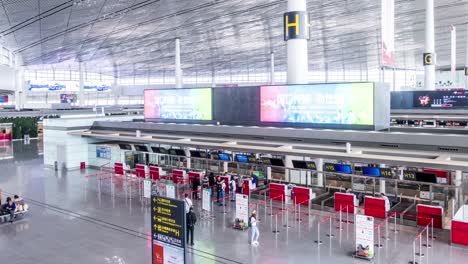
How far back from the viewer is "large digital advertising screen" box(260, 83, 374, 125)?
16172 mm

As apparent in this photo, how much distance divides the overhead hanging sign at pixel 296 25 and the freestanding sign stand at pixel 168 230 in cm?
1134

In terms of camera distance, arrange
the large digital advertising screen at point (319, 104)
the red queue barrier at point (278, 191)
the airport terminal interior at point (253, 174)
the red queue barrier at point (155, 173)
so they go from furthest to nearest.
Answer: the red queue barrier at point (155, 173) < the red queue barrier at point (278, 191) < the large digital advertising screen at point (319, 104) < the airport terminal interior at point (253, 174)

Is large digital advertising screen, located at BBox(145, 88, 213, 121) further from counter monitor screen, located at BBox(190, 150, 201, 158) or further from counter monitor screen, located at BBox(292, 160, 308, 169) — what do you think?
counter monitor screen, located at BBox(292, 160, 308, 169)

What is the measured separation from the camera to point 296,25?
59.0 feet

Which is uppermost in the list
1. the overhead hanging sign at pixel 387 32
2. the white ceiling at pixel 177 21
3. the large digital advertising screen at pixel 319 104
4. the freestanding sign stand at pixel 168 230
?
the white ceiling at pixel 177 21

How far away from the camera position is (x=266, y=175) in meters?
22.5

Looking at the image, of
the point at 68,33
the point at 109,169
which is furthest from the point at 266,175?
the point at 68,33

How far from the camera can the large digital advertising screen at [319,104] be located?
16.2 meters

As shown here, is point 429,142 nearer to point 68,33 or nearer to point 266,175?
point 266,175

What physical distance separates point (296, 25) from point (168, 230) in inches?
469

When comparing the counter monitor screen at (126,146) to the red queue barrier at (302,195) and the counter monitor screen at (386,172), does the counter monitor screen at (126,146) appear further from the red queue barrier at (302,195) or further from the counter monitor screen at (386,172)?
the counter monitor screen at (386,172)

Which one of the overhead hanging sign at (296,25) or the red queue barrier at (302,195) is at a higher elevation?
the overhead hanging sign at (296,25)

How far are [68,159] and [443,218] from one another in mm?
22725

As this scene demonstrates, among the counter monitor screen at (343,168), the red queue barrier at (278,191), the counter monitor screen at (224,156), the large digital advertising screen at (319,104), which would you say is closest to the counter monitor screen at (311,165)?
the counter monitor screen at (343,168)
